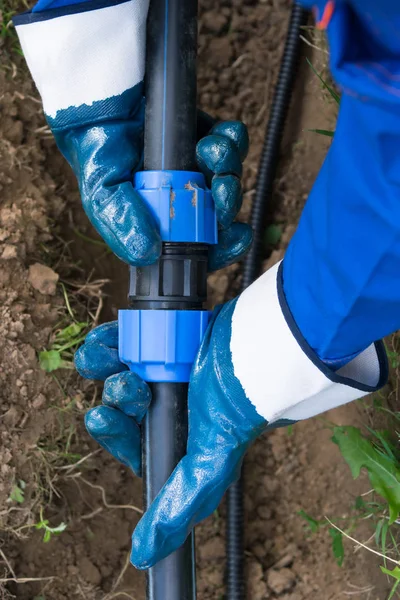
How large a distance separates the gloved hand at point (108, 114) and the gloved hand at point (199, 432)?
0.18 metres

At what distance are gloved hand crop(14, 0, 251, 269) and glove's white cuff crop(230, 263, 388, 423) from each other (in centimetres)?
17

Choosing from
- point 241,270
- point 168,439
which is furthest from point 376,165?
point 241,270

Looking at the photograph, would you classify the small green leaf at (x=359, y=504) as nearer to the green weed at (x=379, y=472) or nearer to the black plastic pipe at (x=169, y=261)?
the green weed at (x=379, y=472)

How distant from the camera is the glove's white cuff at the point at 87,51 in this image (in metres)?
0.99

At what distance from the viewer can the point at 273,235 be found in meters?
1.63

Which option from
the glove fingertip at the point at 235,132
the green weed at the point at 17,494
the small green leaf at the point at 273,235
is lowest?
the green weed at the point at 17,494

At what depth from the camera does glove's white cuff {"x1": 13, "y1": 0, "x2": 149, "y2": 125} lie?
995 millimetres

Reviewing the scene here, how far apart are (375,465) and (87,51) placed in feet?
2.77

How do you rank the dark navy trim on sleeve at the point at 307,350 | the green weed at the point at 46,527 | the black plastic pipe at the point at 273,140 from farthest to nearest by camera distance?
the black plastic pipe at the point at 273,140, the green weed at the point at 46,527, the dark navy trim on sleeve at the point at 307,350

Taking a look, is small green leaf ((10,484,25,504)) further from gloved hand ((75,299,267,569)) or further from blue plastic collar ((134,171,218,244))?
blue plastic collar ((134,171,218,244))

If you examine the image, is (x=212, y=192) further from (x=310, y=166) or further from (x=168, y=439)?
(x=310, y=166)

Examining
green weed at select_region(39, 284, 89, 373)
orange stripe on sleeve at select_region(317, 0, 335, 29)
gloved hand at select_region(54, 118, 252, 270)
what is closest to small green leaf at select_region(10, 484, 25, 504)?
green weed at select_region(39, 284, 89, 373)

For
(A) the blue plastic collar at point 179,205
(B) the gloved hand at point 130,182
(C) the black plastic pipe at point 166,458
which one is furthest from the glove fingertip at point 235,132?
(C) the black plastic pipe at point 166,458

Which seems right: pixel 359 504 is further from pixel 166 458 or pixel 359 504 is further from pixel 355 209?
pixel 355 209
